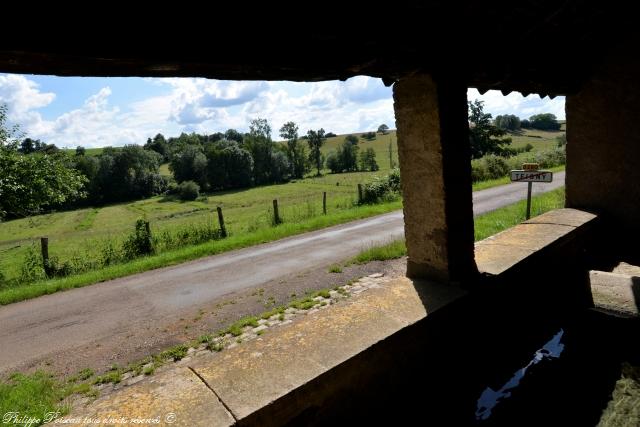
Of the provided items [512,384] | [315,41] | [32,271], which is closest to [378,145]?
[32,271]

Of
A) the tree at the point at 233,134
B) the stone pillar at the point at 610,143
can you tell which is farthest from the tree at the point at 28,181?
the tree at the point at 233,134

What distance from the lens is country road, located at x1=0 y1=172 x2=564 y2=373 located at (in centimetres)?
652

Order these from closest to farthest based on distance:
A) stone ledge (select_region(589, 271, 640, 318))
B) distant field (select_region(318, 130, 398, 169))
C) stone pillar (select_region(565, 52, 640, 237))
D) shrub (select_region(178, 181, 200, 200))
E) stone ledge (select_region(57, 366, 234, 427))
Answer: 1. stone ledge (select_region(57, 366, 234, 427))
2. stone ledge (select_region(589, 271, 640, 318))
3. stone pillar (select_region(565, 52, 640, 237))
4. shrub (select_region(178, 181, 200, 200))
5. distant field (select_region(318, 130, 398, 169))

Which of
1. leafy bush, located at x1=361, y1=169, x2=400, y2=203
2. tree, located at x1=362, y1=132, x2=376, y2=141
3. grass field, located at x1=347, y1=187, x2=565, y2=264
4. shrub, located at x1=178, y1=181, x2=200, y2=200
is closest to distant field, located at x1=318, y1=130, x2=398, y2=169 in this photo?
tree, located at x1=362, y1=132, x2=376, y2=141

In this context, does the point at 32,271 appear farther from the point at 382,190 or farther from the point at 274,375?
the point at 382,190

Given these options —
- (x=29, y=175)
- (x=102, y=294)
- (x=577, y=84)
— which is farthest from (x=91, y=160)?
(x=577, y=84)

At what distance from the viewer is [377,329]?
2523 mm

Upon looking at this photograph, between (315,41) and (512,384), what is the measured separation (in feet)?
10.6

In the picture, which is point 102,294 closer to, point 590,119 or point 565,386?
point 565,386

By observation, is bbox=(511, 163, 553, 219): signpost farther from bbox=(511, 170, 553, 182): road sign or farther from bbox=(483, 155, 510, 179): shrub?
bbox=(483, 155, 510, 179): shrub

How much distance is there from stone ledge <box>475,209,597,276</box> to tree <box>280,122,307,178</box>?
2836 inches

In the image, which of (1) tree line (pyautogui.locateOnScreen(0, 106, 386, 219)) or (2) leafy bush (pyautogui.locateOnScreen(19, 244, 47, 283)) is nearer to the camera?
(2) leafy bush (pyautogui.locateOnScreen(19, 244, 47, 283))

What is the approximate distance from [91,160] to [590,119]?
72.0 meters

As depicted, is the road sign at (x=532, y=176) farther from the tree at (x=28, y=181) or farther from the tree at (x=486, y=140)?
the tree at (x=486, y=140)
